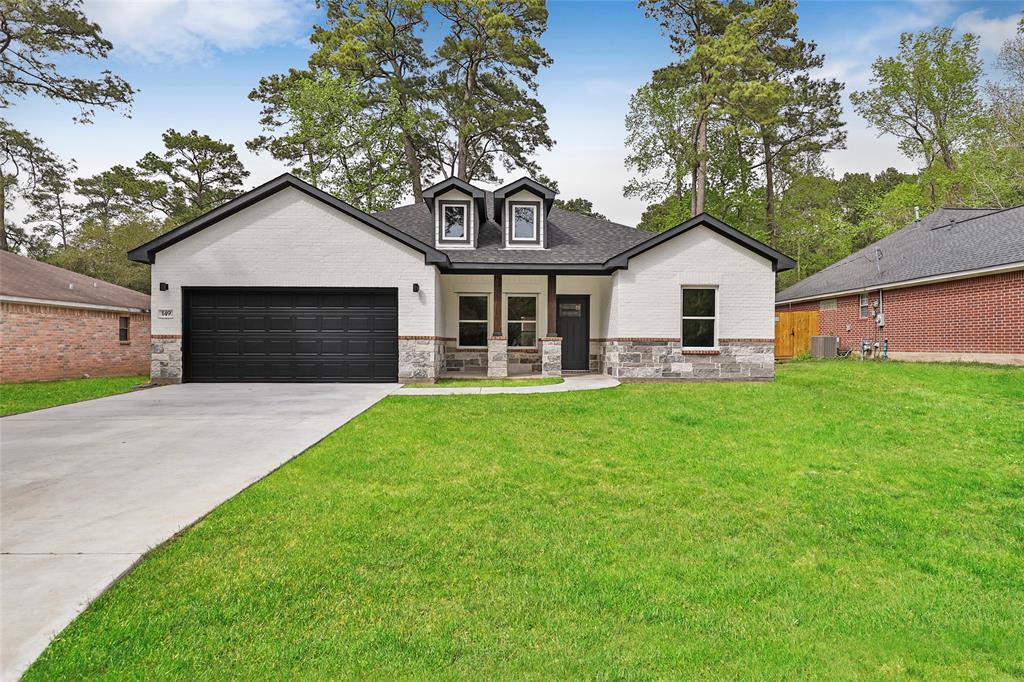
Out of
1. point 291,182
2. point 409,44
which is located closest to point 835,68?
point 409,44

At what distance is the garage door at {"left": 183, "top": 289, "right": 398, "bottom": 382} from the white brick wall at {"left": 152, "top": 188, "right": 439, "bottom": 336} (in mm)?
329

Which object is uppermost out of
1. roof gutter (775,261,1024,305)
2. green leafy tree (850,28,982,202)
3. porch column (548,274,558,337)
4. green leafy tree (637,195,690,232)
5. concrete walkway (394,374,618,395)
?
green leafy tree (850,28,982,202)

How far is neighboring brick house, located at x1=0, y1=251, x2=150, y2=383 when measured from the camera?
14.3 m

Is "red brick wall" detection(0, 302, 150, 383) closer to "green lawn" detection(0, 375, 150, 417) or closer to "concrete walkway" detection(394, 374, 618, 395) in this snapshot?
"green lawn" detection(0, 375, 150, 417)

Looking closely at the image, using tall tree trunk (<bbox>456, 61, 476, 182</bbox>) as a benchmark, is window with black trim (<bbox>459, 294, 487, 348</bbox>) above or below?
below

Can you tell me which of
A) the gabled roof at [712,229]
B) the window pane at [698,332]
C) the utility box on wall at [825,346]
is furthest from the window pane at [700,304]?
the utility box on wall at [825,346]

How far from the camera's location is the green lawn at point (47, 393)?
927 cm

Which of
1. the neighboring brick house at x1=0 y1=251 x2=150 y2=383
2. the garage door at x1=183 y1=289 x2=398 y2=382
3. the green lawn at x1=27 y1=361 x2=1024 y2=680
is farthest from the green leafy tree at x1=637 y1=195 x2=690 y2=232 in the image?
the neighboring brick house at x1=0 y1=251 x2=150 y2=383

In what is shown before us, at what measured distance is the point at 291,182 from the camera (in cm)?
1266

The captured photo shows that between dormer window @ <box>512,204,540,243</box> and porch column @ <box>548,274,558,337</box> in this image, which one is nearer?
porch column @ <box>548,274,558,337</box>

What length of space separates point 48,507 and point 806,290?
26691mm

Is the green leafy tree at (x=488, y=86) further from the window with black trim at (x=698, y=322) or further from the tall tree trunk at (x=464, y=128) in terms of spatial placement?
the window with black trim at (x=698, y=322)

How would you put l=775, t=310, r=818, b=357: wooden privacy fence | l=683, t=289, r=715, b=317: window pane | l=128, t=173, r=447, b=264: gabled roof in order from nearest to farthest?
l=128, t=173, r=447, b=264: gabled roof → l=683, t=289, r=715, b=317: window pane → l=775, t=310, r=818, b=357: wooden privacy fence

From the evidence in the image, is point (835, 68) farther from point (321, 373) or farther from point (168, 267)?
point (168, 267)
